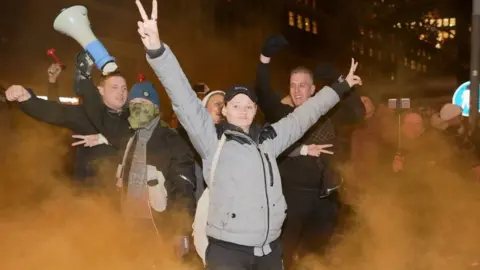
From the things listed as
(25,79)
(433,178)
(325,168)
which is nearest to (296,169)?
(325,168)

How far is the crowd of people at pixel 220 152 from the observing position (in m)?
3.48

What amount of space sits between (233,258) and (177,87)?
99 centimetres

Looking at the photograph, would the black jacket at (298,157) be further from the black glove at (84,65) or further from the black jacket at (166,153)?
the black glove at (84,65)

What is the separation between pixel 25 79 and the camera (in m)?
10.1

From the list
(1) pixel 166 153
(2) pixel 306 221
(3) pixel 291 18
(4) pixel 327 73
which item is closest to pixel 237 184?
(1) pixel 166 153

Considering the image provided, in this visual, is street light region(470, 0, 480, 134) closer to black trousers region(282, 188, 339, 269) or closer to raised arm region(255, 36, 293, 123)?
black trousers region(282, 188, 339, 269)

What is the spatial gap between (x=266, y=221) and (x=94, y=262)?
7.38 ft

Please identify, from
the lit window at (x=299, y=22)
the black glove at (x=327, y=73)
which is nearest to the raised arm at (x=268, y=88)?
the black glove at (x=327, y=73)

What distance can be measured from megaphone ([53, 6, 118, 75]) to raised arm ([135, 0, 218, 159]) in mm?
703

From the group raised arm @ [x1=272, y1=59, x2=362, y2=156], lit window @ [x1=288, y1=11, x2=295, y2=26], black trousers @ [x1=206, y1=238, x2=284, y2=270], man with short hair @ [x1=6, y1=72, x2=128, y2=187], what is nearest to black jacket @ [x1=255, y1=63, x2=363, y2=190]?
raised arm @ [x1=272, y1=59, x2=362, y2=156]

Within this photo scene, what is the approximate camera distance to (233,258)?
11.4 feet

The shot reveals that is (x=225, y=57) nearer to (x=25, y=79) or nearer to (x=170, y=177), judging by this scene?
(x=25, y=79)

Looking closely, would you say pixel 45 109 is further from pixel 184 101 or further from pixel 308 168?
pixel 308 168

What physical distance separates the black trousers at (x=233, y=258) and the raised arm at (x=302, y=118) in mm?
616
